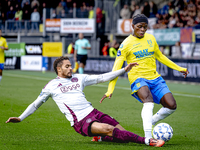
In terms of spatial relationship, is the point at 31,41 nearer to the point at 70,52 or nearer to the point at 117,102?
the point at 70,52

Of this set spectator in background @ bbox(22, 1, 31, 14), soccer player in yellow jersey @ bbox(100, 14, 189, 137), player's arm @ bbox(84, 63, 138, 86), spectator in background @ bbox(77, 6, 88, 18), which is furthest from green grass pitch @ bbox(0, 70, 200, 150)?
spectator in background @ bbox(22, 1, 31, 14)

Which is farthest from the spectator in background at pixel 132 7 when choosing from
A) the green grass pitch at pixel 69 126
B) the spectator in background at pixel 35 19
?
the green grass pitch at pixel 69 126

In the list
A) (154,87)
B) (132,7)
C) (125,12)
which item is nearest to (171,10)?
(132,7)

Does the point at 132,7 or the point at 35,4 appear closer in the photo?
the point at 132,7

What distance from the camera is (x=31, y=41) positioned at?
1044 inches

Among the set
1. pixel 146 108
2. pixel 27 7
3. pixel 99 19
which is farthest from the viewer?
pixel 27 7

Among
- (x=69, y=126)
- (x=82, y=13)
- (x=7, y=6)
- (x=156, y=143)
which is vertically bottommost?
(x=69, y=126)

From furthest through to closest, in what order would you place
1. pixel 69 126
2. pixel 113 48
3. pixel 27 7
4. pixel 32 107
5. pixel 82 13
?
1. pixel 27 7
2. pixel 82 13
3. pixel 113 48
4. pixel 69 126
5. pixel 32 107

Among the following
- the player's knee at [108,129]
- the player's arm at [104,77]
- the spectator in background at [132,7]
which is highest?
the spectator in background at [132,7]

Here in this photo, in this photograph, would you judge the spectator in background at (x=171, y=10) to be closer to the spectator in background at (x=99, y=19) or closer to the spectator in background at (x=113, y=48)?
the spectator in background at (x=113, y=48)

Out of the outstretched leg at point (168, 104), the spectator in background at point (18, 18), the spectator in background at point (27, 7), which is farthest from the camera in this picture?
the spectator in background at point (27, 7)

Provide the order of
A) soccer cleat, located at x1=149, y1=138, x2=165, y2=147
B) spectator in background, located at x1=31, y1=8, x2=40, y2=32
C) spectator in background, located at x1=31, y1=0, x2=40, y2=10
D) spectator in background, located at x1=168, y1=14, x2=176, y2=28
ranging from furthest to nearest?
spectator in background, located at x1=31, y1=0, x2=40, y2=10 → spectator in background, located at x1=31, y1=8, x2=40, y2=32 → spectator in background, located at x1=168, y1=14, x2=176, y2=28 → soccer cleat, located at x1=149, y1=138, x2=165, y2=147

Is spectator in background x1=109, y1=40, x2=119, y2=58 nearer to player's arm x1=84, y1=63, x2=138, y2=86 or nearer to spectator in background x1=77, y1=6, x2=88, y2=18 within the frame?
spectator in background x1=77, y1=6, x2=88, y2=18

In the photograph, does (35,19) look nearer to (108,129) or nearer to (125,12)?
(125,12)
